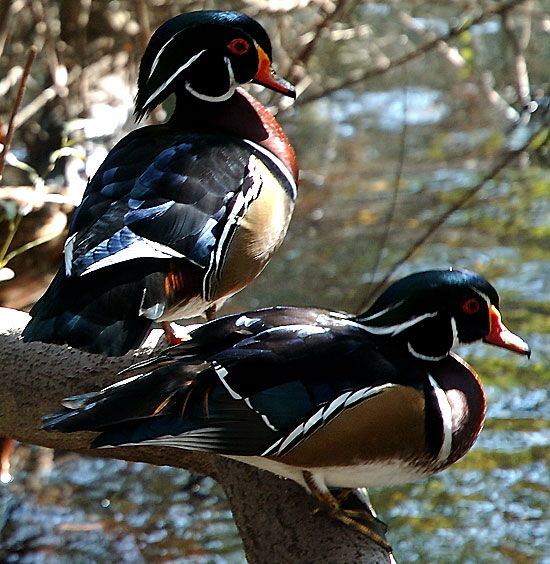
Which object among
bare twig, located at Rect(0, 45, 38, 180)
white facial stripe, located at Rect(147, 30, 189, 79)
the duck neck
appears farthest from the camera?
the duck neck

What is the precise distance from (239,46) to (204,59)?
9 cm

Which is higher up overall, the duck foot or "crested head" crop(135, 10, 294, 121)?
"crested head" crop(135, 10, 294, 121)

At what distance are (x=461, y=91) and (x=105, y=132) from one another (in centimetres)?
370

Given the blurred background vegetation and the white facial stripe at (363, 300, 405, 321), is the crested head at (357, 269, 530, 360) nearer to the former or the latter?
the white facial stripe at (363, 300, 405, 321)

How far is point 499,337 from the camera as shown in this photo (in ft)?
6.18

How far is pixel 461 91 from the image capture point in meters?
6.68

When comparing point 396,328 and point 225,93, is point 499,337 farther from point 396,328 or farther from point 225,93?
point 225,93

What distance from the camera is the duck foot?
1782mm

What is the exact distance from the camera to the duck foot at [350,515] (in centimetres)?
178

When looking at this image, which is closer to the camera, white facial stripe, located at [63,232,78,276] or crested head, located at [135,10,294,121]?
white facial stripe, located at [63,232,78,276]

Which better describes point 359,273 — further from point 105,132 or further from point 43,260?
point 43,260

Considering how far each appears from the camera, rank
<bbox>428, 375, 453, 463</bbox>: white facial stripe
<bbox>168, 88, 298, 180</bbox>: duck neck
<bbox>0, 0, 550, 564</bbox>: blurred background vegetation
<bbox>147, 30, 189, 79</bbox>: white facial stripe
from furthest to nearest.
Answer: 1. <bbox>0, 0, 550, 564</bbox>: blurred background vegetation
2. <bbox>168, 88, 298, 180</bbox>: duck neck
3. <bbox>147, 30, 189, 79</bbox>: white facial stripe
4. <bbox>428, 375, 453, 463</bbox>: white facial stripe

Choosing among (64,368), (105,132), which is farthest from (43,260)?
(64,368)

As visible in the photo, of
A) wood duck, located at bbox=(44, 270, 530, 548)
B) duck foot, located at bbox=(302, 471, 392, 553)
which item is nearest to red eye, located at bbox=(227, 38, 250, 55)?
wood duck, located at bbox=(44, 270, 530, 548)
